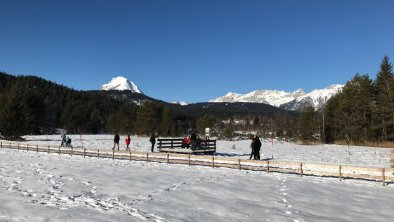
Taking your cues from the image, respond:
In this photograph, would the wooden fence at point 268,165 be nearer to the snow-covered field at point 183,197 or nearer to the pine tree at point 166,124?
the snow-covered field at point 183,197

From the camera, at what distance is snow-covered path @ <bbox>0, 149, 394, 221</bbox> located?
12.9 meters

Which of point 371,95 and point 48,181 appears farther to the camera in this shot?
point 371,95

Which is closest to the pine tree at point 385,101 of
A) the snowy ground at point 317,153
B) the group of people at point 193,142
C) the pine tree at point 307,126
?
the snowy ground at point 317,153

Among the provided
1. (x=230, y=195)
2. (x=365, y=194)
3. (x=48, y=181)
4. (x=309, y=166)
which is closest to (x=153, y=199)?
(x=230, y=195)

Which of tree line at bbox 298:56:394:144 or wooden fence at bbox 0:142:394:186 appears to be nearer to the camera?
wooden fence at bbox 0:142:394:186

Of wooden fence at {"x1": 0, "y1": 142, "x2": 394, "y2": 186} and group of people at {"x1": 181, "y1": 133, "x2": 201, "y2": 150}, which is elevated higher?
group of people at {"x1": 181, "y1": 133, "x2": 201, "y2": 150}

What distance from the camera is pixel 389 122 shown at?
59719 mm

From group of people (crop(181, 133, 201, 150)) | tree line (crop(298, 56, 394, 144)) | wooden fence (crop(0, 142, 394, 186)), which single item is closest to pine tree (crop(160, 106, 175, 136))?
tree line (crop(298, 56, 394, 144))

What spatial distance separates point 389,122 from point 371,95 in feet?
35.6

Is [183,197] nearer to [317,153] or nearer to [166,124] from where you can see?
[317,153]

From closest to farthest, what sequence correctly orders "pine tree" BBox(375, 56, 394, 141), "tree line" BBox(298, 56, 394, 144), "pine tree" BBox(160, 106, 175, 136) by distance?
1. "pine tree" BBox(375, 56, 394, 141)
2. "tree line" BBox(298, 56, 394, 144)
3. "pine tree" BBox(160, 106, 175, 136)

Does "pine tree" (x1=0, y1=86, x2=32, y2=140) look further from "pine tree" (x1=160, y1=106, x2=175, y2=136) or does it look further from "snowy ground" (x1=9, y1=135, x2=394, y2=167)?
"pine tree" (x1=160, y1=106, x2=175, y2=136)

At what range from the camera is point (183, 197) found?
651 inches

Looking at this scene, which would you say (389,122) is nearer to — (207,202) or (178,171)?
(178,171)
